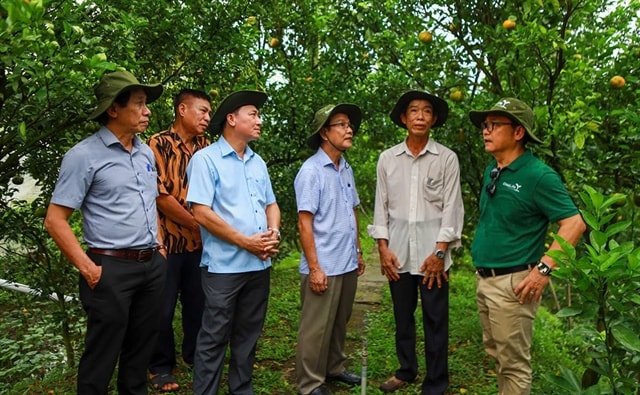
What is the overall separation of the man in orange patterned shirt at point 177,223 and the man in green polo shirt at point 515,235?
76.3 inches

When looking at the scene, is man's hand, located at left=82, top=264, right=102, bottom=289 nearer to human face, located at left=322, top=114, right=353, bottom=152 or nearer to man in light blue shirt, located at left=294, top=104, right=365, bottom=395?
man in light blue shirt, located at left=294, top=104, right=365, bottom=395

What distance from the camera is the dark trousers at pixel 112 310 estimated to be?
321cm

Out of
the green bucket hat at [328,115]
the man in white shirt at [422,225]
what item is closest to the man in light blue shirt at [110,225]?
the green bucket hat at [328,115]

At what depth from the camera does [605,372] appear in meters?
2.58

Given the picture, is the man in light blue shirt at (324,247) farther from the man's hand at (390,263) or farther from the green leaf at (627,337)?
the green leaf at (627,337)

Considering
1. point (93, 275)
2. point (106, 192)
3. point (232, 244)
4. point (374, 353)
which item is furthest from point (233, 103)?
point (374, 353)

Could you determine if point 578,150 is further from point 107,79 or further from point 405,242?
point 107,79

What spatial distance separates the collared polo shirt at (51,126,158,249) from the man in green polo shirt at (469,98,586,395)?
202cm

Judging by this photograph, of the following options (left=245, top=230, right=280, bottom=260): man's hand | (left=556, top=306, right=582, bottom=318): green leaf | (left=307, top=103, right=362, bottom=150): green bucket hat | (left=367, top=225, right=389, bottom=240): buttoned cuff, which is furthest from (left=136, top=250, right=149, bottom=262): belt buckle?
(left=556, top=306, right=582, bottom=318): green leaf

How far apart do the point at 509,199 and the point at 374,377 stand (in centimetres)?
194

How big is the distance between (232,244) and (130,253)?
2.01 feet

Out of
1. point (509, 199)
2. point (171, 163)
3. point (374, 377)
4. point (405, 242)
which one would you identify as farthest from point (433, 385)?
point (171, 163)

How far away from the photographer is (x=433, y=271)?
4008 millimetres

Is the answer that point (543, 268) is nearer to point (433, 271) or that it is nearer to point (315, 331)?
point (433, 271)
